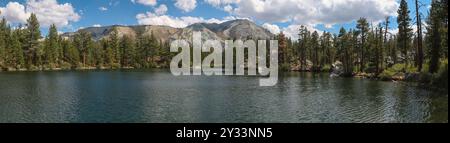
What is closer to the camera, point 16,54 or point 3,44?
point 3,44

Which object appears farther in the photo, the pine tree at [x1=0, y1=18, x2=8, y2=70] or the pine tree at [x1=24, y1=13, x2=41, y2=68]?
the pine tree at [x1=24, y1=13, x2=41, y2=68]

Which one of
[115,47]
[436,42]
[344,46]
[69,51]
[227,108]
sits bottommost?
[227,108]

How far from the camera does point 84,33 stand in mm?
152375

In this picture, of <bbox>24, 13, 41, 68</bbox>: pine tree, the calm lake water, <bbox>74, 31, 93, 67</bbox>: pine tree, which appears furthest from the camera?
<bbox>74, 31, 93, 67</bbox>: pine tree

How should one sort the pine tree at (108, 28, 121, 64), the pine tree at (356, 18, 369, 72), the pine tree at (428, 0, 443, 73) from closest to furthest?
1. the pine tree at (428, 0, 443, 73)
2. the pine tree at (356, 18, 369, 72)
3. the pine tree at (108, 28, 121, 64)

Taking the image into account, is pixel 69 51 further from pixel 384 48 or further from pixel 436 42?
pixel 436 42

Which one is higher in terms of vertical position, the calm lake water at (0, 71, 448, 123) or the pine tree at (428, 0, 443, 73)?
A: the pine tree at (428, 0, 443, 73)

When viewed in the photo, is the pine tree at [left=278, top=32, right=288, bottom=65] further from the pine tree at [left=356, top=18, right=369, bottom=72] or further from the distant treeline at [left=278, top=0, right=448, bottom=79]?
the pine tree at [left=356, top=18, right=369, bottom=72]

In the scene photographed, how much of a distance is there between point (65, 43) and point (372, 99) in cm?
12495

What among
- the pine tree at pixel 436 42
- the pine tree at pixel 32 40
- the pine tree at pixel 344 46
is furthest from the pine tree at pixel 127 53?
the pine tree at pixel 436 42

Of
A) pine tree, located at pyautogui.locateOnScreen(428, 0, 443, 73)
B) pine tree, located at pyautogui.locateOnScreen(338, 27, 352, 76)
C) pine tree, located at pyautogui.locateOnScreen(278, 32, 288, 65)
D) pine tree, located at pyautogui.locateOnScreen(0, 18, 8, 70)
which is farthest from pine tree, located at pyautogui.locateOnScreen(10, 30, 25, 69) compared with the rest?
pine tree, located at pyautogui.locateOnScreen(428, 0, 443, 73)

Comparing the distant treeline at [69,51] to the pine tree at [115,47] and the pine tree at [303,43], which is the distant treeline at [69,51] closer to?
the pine tree at [115,47]

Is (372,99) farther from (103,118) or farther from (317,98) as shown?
(103,118)

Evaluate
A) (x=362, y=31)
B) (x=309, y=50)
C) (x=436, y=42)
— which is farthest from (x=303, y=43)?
(x=436, y=42)
